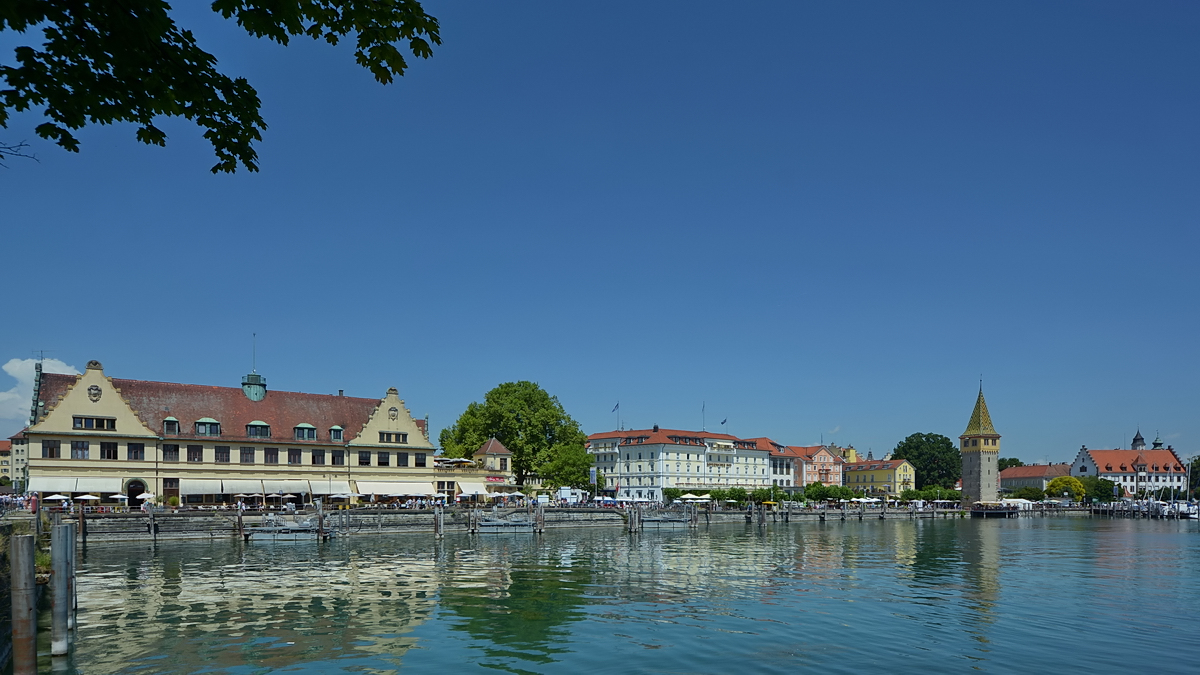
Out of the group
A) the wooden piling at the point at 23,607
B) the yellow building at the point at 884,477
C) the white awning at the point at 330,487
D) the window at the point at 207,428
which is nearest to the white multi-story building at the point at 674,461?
the yellow building at the point at 884,477

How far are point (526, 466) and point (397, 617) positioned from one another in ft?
232

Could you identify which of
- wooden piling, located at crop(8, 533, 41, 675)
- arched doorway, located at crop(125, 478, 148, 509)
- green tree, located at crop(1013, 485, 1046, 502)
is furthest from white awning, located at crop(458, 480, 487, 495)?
green tree, located at crop(1013, 485, 1046, 502)

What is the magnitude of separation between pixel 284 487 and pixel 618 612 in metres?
50.1

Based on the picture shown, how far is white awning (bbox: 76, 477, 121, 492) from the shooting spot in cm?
6091

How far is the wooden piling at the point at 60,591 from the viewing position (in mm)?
20156

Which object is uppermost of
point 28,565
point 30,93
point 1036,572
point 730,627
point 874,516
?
point 30,93

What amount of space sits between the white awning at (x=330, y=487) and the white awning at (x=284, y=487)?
74cm

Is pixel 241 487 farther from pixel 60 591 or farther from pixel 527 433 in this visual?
pixel 60 591

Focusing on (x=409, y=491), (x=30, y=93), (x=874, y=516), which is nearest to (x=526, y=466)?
(x=409, y=491)

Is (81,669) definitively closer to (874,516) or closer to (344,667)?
(344,667)

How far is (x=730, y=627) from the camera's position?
25.5m

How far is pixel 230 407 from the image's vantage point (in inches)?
2788

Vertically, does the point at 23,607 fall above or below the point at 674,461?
above

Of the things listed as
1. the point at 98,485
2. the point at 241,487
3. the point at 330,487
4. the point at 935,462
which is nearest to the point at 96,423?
the point at 98,485
